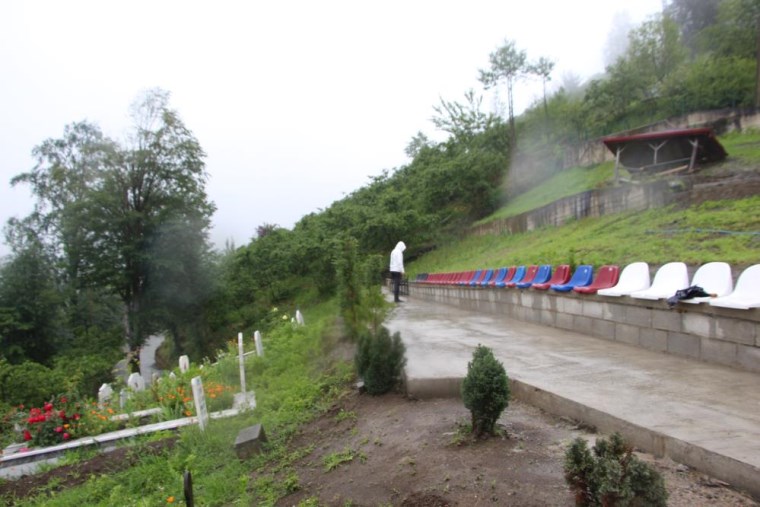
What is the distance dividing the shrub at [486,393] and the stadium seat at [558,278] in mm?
4856

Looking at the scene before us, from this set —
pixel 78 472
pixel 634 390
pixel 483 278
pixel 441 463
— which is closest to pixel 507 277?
pixel 483 278

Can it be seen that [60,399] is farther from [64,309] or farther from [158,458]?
[64,309]

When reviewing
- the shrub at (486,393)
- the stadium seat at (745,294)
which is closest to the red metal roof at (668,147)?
the stadium seat at (745,294)

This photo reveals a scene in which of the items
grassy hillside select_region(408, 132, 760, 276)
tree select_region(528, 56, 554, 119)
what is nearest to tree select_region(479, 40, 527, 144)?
tree select_region(528, 56, 554, 119)

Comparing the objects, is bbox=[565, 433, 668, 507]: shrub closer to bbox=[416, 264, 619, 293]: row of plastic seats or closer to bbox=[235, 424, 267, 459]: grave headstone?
bbox=[235, 424, 267, 459]: grave headstone

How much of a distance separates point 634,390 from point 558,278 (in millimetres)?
4338

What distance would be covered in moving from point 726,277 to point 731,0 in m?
35.8

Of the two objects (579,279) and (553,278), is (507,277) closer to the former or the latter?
(553,278)

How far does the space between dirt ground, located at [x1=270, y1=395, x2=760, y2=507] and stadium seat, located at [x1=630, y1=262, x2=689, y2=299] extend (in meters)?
2.53

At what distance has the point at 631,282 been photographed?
6156 mm

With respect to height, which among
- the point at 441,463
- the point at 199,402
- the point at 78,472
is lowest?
the point at 78,472

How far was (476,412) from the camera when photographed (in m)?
3.26

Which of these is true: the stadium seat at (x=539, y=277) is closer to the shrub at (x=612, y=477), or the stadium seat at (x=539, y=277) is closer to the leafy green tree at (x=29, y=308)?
the shrub at (x=612, y=477)

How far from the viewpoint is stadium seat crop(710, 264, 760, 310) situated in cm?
423
